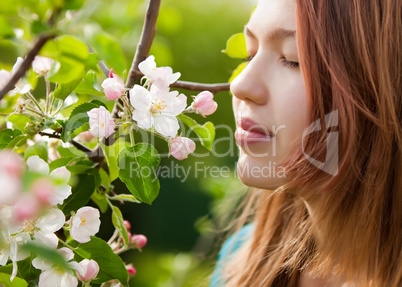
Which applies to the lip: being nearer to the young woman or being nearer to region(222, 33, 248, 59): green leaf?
the young woman

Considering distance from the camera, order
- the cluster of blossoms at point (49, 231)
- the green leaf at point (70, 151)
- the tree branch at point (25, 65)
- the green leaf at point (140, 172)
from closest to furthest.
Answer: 1. the tree branch at point (25, 65)
2. the cluster of blossoms at point (49, 231)
3. the green leaf at point (140, 172)
4. the green leaf at point (70, 151)

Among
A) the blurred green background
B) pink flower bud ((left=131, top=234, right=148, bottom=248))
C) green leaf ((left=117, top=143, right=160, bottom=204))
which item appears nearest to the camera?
green leaf ((left=117, top=143, right=160, bottom=204))

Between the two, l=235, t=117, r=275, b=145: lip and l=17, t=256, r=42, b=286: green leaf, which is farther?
l=235, t=117, r=275, b=145: lip

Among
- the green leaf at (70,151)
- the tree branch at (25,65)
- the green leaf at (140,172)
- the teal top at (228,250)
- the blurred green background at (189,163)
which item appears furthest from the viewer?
the blurred green background at (189,163)

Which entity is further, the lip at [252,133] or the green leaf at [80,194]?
the lip at [252,133]

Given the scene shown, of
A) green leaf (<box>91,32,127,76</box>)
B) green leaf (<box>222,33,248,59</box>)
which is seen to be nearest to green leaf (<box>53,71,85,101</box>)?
green leaf (<box>91,32,127,76</box>)

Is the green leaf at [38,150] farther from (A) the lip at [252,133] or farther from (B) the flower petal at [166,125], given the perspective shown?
(A) the lip at [252,133]

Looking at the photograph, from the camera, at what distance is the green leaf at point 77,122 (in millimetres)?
704

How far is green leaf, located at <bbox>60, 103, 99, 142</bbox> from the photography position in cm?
70

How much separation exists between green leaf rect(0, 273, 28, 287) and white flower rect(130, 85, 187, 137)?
24cm

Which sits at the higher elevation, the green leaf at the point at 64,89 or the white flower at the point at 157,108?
the green leaf at the point at 64,89

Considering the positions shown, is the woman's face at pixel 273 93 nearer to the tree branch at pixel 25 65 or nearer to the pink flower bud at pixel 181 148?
the pink flower bud at pixel 181 148

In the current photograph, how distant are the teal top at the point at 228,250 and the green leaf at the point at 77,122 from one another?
79cm

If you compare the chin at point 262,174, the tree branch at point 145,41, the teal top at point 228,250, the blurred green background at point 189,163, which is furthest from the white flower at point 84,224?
the blurred green background at point 189,163
